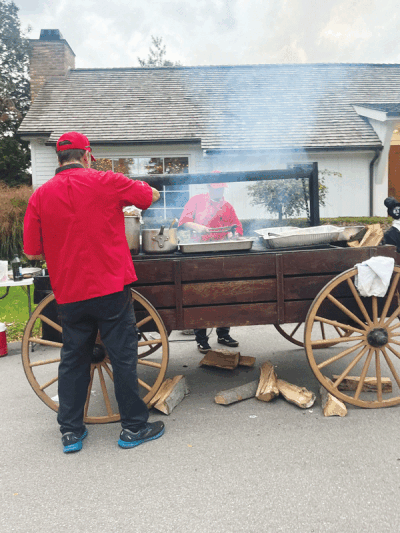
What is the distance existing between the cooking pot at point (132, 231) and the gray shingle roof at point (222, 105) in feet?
24.9

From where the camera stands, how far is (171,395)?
3.18 m

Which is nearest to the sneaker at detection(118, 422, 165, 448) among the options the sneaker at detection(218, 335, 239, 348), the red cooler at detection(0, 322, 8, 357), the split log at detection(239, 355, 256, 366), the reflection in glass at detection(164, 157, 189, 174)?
the split log at detection(239, 355, 256, 366)

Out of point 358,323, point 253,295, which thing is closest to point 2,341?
point 253,295

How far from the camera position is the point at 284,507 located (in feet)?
6.55

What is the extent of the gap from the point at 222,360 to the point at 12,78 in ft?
93.1

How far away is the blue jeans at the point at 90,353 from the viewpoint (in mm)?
2594

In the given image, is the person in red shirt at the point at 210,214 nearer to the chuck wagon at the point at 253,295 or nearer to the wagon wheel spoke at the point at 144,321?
the chuck wagon at the point at 253,295

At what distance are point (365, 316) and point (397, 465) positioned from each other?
3.18ft

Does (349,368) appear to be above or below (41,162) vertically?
below

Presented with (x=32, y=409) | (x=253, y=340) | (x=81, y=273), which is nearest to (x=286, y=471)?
(x=81, y=273)

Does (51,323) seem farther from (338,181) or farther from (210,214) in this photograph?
(338,181)

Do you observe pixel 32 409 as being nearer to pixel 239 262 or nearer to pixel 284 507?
pixel 239 262

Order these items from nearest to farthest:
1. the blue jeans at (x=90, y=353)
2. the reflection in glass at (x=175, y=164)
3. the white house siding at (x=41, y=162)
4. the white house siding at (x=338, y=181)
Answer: the blue jeans at (x=90, y=353) → the white house siding at (x=338, y=181) → the reflection in glass at (x=175, y=164) → the white house siding at (x=41, y=162)

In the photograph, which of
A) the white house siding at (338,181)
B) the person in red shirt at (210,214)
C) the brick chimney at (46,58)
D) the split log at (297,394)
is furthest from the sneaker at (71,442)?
the brick chimney at (46,58)
